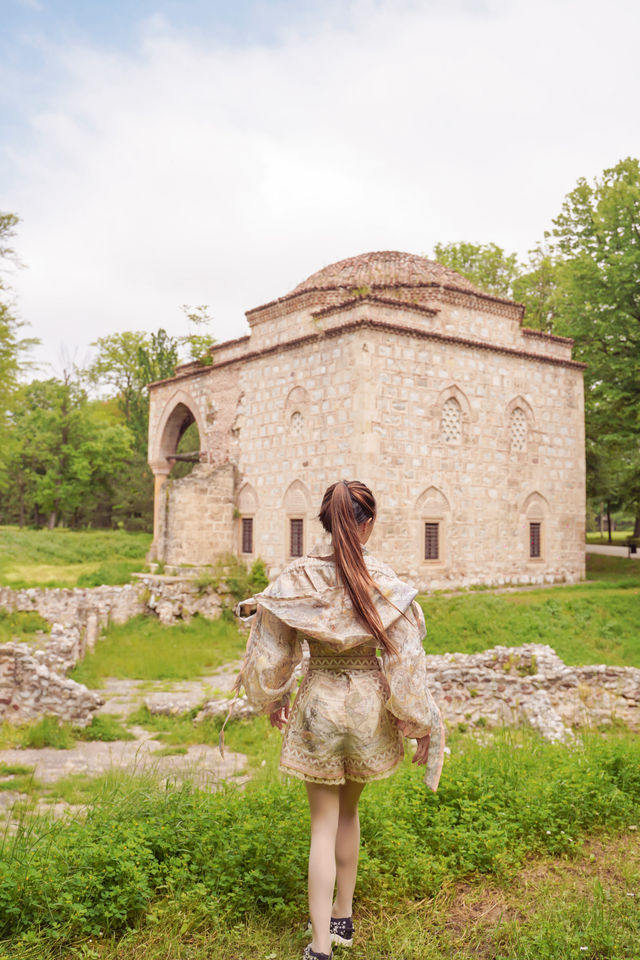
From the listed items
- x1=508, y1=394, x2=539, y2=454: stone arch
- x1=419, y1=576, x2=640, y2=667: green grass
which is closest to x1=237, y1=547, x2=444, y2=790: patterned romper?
x1=419, y1=576, x2=640, y2=667: green grass

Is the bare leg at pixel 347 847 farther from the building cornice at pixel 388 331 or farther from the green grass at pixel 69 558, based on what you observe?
the green grass at pixel 69 558

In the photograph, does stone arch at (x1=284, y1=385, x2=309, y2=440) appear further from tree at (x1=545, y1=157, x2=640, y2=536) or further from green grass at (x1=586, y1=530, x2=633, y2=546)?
green grass at (x1=586, y1=530, x2=633, y2=546)

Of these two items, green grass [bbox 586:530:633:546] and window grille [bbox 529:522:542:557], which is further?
green grass [bbox 586:530:633:546]

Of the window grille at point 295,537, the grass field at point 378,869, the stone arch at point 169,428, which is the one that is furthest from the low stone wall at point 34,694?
the stone arch at point 169,428

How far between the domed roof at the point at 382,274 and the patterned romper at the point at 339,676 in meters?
15.6

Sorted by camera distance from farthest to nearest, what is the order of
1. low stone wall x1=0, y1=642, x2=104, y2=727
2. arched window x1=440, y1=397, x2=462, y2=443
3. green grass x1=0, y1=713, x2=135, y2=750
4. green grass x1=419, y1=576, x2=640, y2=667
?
arched window x1=440, y1=397, x2=462, y2=443 < green grass x1=419, y1=576, x2=640, y2=667 < low stone wall x1=0, y1=642, x2=104, y2=727 < green grass x1=0, y1=713, x2=135, y2=750

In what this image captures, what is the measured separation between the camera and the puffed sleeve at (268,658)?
340 cm

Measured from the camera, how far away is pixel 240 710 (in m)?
9.84

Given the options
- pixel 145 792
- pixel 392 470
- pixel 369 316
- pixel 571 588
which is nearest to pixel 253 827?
pixel 145 792

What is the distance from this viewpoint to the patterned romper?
3.27 m

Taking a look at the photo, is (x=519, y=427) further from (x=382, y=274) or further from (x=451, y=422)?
(x=382, y=274)

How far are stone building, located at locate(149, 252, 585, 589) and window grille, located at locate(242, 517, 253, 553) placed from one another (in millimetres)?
34

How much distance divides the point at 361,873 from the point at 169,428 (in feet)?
71.4

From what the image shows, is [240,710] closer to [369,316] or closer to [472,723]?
[472,723]
